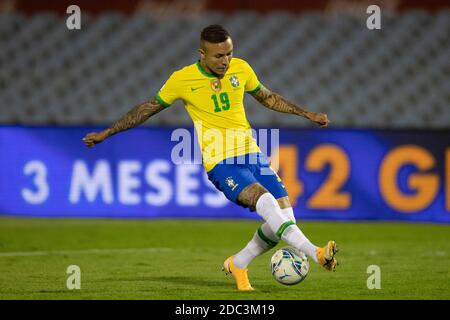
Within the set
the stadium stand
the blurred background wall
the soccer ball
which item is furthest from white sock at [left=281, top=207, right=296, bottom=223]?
the stadium stand

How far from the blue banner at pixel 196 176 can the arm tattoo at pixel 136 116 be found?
18.9 feet

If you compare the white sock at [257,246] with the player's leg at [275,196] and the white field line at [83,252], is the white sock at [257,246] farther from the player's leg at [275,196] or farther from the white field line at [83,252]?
the white field line at [83,252]

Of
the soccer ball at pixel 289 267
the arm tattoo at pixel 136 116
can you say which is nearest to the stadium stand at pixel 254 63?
the arm tattoo at pixel 136 116

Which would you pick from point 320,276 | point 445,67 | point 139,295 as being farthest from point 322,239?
point 445,67

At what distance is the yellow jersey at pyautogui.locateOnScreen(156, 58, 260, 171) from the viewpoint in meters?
6.88

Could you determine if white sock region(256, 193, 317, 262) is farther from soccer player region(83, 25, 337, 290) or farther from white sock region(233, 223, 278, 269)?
white sock region(233, 223, 278, 269)

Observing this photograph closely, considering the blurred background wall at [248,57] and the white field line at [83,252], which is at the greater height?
the blurred background wall at [248,57]

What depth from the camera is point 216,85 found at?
689 centimetres

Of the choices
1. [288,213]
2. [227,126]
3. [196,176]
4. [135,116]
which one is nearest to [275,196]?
A: [288,213]

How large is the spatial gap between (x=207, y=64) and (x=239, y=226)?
19.1 ft

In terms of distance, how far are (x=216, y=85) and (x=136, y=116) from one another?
68cm

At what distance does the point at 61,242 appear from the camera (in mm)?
10625

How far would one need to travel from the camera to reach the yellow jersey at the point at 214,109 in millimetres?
6875
